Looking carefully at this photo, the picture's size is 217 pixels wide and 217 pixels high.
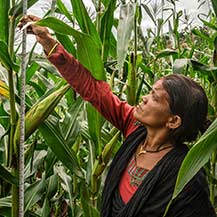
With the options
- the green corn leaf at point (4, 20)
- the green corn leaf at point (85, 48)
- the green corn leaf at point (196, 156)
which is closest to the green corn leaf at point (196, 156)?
the green corn leaf at point (196, 156)

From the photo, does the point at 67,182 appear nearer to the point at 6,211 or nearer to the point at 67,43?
the point at 6,211

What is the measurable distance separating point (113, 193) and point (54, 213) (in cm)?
30

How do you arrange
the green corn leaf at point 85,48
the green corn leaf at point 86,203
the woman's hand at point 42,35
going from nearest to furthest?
1. the green corn leaf at point 85,48
2. the woman's hand at point 42,35
3. the green corn leaf at point 86,203

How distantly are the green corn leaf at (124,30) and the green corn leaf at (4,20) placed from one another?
0.59 ft

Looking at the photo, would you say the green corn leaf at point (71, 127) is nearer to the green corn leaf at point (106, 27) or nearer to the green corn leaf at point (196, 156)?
the green corn leaf at point (106, 27)

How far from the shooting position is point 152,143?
2.69 ft

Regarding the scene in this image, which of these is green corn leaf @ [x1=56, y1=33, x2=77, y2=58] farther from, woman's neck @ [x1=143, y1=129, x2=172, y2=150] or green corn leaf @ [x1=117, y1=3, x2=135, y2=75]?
woman's neck @ [x1=143, y1=129, x2=172, y2=150]

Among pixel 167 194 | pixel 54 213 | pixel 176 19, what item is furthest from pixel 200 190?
pixel 176 19

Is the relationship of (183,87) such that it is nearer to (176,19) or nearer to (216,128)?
(216,128)

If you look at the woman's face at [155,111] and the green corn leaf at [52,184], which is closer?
the woman's face at [155,111]

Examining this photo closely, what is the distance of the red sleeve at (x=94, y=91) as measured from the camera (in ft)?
2.63

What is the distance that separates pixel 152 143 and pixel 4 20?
0.31 metres

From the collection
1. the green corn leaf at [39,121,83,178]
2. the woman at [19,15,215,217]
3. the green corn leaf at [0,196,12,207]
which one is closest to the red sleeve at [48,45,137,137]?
the woman at [19,15,215,217]

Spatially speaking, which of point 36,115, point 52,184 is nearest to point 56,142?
point 36,115
